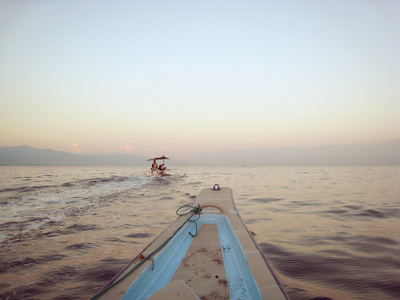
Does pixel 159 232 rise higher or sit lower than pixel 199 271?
lower

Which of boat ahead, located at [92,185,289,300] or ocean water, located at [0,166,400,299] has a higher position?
boat ahead, located at [92,185,289,300]

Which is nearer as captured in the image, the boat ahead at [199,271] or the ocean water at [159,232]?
the boat ahead at [199,271]

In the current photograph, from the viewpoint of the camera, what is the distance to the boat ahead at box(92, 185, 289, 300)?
6.88 ft

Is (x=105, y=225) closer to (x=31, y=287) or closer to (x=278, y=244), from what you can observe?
(x=31, y=287)

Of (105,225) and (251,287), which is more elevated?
(251,287)

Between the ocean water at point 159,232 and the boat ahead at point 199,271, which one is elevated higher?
the boat ahead at point 199,271

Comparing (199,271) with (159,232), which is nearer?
(199,271)

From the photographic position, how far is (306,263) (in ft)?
13.8

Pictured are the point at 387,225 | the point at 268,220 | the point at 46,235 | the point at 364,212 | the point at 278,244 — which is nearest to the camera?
the point at 278,244

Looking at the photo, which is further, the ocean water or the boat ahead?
the ocean water

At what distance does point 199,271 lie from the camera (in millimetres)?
2820

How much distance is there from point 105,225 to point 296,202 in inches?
362

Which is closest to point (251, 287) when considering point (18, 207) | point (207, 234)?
point (207, 234)

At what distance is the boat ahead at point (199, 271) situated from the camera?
2.10m
